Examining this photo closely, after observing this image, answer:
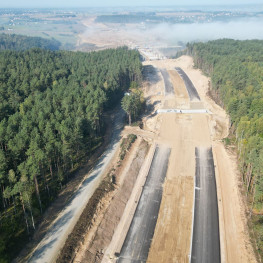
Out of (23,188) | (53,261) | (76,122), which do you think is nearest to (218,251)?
(53,261)

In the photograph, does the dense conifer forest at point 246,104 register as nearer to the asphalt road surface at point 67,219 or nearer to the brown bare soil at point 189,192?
the brown bare soil at point 189,192

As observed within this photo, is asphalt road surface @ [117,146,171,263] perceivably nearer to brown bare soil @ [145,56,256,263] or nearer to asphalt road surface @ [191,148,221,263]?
brown bare soil @ [145,56,256,263]

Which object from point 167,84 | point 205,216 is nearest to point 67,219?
point 205,216

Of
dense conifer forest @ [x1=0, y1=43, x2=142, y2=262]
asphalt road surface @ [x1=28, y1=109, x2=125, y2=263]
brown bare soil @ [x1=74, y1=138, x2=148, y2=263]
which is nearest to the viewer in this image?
asphalt road surface @ [x1=28, y1=109, x2=125, y2=263]

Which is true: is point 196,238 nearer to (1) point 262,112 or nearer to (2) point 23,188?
(2) point 23,188

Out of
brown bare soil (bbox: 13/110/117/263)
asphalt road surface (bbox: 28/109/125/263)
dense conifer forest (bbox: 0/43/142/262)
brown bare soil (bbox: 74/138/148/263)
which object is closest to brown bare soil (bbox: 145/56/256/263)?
brown bare soil (bbox: 74/138/148/263)

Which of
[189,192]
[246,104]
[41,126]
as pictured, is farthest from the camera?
[246,104]

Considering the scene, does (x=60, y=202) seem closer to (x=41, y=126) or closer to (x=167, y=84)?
(x=41, y=126)
